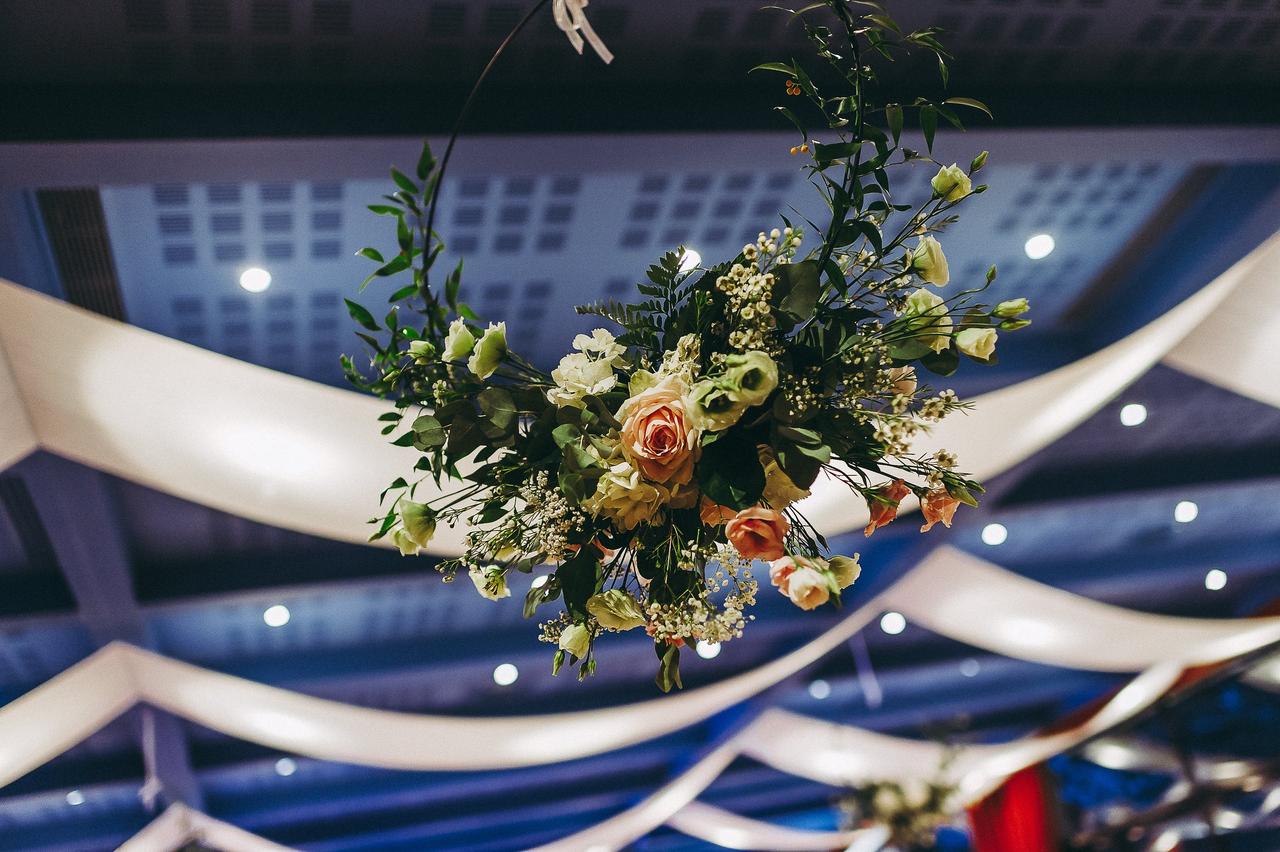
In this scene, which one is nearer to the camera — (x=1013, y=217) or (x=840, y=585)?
(x=840, y=585)

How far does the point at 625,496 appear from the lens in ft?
4.12

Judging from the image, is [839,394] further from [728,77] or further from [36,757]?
[36,757]

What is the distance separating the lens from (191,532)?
14.7ft

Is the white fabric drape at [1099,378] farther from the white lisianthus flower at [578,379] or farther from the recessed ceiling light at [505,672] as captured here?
the recessed ceiling light at [505,672]

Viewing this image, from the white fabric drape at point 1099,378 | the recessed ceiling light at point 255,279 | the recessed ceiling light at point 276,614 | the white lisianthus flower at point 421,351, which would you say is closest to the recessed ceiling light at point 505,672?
the recessed ceiling light at point 276,614

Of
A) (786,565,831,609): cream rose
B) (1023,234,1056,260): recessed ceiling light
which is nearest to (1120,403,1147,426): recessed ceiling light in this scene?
(1023,234,1056,260): recessed ceiling light

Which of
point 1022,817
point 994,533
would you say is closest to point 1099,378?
point 994,533

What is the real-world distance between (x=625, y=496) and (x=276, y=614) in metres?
4.33

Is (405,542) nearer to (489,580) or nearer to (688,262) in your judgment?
(489,580)

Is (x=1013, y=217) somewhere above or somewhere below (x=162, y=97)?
above

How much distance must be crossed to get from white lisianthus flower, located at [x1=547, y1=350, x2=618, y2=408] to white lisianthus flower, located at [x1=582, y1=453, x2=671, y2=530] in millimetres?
104

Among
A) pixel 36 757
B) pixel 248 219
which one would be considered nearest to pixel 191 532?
pixel 36 757

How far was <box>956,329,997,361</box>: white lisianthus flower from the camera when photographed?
Result: 1289 mm

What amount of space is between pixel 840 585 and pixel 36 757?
5.10m
